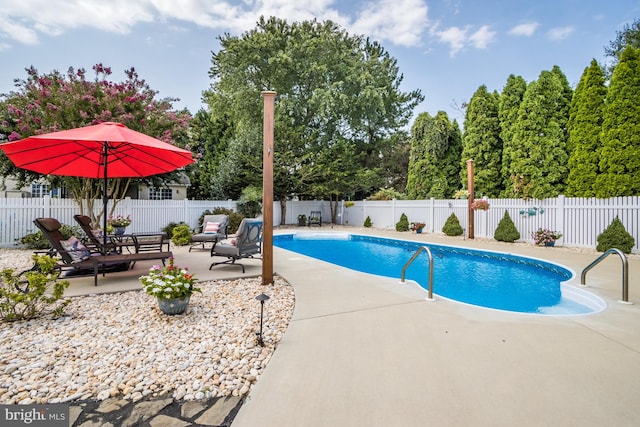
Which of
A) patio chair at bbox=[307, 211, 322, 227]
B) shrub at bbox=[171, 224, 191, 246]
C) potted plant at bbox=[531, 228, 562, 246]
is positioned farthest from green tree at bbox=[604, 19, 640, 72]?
shrub at bbox=[171, 224, 191, 246]

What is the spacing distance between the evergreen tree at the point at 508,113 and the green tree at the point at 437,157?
10.2 ft

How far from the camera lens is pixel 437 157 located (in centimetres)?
1578

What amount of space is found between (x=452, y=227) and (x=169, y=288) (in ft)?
37.7

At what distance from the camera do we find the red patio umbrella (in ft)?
13.9

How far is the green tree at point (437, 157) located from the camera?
51.0 ft

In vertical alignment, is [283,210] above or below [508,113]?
below

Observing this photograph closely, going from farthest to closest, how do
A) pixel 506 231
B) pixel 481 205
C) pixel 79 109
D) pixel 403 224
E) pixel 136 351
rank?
1. pixel 403 224
2. pixel 481 205
3. pixel 506 231
4. pixel 79 109
5. pixel 136 351

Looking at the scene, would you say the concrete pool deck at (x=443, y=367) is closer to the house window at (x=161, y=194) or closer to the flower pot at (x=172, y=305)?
the flower pot at (x=172, y=305)

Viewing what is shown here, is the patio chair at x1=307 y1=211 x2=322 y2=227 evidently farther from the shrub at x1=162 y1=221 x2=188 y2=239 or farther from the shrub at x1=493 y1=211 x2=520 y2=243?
the shrub at x1=493 y1=211 x2=520 y2=243

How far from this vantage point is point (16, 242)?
8984 millimetres

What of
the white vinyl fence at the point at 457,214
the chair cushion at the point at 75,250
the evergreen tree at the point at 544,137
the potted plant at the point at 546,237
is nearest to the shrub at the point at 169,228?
the white vinyl fence at the point at 457,214

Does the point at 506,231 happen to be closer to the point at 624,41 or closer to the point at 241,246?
the point at 241,246

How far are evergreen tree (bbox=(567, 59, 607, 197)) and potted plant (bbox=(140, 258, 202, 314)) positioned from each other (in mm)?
11328

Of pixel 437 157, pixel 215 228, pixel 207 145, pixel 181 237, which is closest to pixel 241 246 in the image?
pixel 215 228
